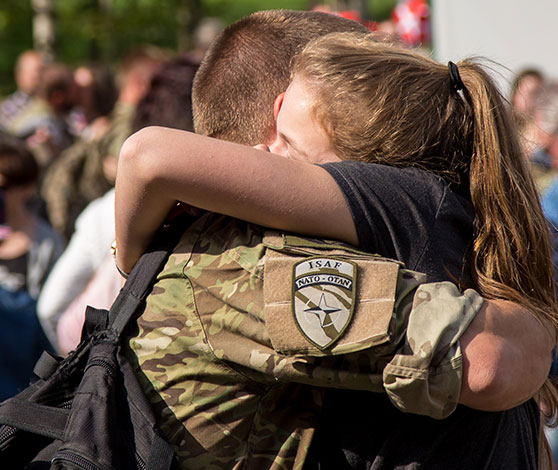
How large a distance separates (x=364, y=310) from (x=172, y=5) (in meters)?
23.4

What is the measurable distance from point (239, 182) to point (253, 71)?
49cm

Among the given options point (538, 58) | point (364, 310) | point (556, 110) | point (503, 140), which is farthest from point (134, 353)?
point (538, 58)

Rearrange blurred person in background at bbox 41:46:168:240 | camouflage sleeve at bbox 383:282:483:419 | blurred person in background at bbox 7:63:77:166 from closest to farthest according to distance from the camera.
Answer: camouflage sleeve at bbox 383:282:483:419 → blurred person in background at bbox 41:46:168:240 → blurred person in background at bbox 7:63:77:166

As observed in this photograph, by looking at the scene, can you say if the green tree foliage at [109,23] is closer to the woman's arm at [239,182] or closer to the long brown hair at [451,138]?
the long brown hair at [451,138]

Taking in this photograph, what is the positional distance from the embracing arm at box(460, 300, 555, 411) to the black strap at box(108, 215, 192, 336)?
57cm

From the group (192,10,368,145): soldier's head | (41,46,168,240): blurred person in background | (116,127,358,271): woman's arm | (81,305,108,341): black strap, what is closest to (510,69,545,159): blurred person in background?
(192,10,368,145): soldier's head

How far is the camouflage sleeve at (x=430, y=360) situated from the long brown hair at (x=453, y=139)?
0.21 m

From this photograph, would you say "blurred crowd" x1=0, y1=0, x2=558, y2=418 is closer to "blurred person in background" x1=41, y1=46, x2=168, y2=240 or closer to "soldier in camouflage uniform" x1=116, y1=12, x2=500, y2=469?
"blurred person in background" x1=41, y1=46, x2=168, y2=240

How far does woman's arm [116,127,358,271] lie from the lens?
143 centimetres

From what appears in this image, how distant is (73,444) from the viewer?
1415mm

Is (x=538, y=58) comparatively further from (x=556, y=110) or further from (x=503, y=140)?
(x=503, y=140)

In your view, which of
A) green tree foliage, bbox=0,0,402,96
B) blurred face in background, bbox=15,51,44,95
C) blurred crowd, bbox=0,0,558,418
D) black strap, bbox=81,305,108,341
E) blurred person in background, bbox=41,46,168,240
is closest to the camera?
black strap, bbox=81,305,108,341

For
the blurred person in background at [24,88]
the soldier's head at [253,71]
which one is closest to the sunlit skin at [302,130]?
the soldier's head at [253,71]

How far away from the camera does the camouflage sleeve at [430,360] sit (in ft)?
4.48
